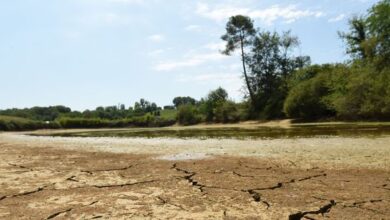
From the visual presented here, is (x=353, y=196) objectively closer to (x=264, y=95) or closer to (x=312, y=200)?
(x=312, y=200)

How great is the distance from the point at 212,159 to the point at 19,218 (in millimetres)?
5242

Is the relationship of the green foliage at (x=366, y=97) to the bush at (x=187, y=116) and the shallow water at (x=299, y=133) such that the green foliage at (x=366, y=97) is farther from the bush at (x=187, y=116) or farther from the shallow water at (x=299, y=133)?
the bush at (x=187, y=116)

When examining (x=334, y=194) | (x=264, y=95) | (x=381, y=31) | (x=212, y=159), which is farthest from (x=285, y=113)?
(x=334, y=194)

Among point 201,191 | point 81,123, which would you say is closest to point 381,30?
point 201,191

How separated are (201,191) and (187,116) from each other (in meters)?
46.8

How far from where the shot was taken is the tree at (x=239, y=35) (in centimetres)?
4903

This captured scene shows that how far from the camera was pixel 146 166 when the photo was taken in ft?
26.2

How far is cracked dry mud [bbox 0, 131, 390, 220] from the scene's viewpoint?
4.18 m

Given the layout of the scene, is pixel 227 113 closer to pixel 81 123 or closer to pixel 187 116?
pixel 187 116

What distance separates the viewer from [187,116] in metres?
52.1

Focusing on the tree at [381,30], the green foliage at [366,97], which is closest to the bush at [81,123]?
the green foliage at [366,97]

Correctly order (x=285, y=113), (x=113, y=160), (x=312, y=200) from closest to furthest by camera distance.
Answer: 1. (x=312, y=200)
2. (x=113, y=160)
3. (x=285, y=113)

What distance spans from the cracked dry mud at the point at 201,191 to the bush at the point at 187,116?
43477 millimetres

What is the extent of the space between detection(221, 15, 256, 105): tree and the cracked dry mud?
4191 cm
